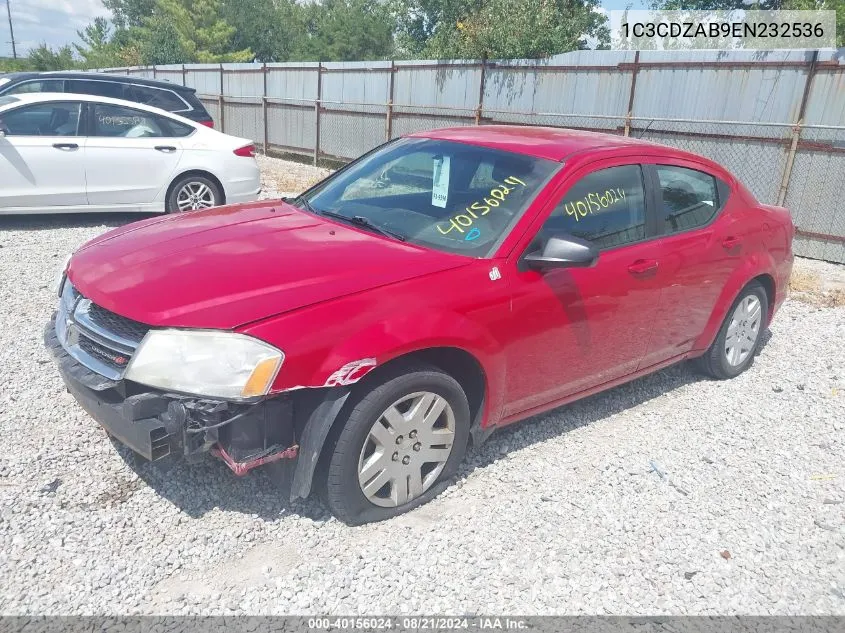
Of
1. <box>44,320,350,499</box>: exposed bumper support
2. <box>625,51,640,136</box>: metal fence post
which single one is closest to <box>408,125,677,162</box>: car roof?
<box>44,320,350,499</box>: exposed bumper support

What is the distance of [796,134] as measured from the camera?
340 inches

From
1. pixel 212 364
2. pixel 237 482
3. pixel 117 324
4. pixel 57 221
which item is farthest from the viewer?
pixel 57 221

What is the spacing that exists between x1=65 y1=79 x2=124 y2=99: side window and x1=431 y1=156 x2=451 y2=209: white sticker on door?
7346 millimetres

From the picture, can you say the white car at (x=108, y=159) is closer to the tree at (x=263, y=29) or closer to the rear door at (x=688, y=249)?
the rear door at (x=688, y=249)

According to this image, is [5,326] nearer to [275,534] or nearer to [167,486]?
[167,486]

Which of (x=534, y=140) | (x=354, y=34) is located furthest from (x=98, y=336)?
(x=354, y=34)

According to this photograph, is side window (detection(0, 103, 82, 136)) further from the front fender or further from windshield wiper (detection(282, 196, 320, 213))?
the front fender

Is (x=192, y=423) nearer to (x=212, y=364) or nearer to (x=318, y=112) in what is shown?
(x=212, y=364)

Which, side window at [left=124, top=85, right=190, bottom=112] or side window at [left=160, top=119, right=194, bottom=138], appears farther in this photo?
side window at [left=124, top=85, right=190, bottom=112]

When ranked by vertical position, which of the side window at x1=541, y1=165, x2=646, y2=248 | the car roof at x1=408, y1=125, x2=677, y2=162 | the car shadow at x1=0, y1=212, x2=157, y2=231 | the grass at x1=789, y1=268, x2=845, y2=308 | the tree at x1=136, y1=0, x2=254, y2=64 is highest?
the tree at x1=136, y1=0, x2=254, y2=64

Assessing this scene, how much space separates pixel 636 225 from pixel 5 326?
14.7 ft

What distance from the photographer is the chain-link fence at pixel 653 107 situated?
866 centimetres

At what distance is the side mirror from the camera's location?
10.2ft

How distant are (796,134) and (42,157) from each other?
29.5 feet
